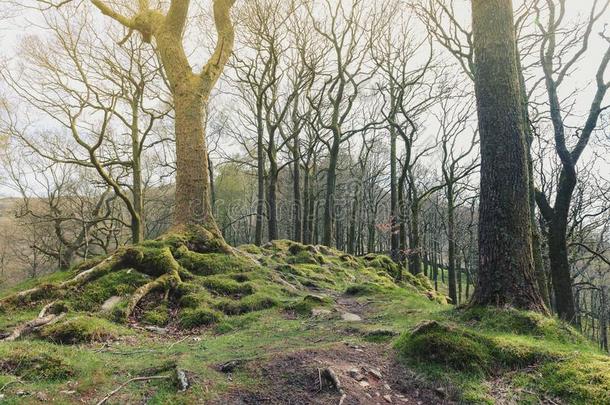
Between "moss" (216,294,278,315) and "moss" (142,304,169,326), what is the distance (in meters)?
0.84

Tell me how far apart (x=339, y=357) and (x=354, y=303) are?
3903 millimetres

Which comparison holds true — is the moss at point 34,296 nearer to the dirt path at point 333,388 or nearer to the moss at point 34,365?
the moss at point 34,365

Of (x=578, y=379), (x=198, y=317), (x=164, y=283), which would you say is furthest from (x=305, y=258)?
(x=578, y=379)

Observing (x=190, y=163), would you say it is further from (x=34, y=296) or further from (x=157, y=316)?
(x=34, y=296)

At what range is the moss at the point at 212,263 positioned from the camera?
743 centimetres

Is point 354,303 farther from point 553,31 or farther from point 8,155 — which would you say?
point 8,155

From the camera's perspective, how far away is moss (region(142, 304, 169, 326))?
5.71 metres

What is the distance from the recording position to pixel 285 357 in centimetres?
361

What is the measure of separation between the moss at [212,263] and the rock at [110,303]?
5.16 feet

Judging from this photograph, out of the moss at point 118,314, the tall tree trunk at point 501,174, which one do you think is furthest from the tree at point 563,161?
the moss at point 118,314

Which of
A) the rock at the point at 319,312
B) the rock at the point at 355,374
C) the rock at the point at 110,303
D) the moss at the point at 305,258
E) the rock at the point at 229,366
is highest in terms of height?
the moss at the point at 305,258

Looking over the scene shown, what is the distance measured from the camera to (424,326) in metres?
3.96

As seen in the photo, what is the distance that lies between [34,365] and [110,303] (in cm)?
268

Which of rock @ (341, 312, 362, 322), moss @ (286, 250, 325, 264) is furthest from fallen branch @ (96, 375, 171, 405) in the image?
moss @ (286, 250, 325, 264)
